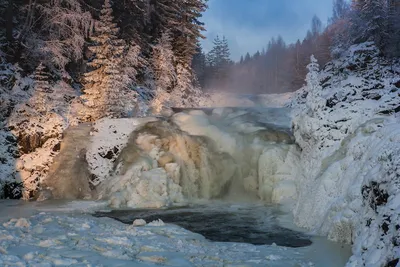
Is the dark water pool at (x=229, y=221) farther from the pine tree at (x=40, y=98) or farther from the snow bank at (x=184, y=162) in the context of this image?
the pine tree at (x=40, y=98)

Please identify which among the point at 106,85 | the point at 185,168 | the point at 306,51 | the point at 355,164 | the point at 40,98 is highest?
the point at 306,51

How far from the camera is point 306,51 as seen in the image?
61.9 m

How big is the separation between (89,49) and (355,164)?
1730cm

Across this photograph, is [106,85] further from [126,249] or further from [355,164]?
[355,164]

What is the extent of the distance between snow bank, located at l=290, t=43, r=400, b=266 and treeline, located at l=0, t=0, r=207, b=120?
32.2 ft

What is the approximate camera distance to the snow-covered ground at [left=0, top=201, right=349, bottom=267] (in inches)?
225

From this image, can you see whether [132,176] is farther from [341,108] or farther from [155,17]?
[155,17]

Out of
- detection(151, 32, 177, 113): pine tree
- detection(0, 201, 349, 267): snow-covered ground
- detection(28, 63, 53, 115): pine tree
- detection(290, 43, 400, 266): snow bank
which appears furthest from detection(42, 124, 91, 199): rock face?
detection(151, 32, 177, 113): pine tree

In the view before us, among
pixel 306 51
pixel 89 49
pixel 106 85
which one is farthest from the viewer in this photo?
pixel 306 51

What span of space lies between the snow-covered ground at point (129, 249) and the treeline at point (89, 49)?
9.95 metres

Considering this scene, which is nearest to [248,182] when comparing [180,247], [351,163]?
[351,163]

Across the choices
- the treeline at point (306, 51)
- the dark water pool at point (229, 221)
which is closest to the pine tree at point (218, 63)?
the treeline at point (306, 51)

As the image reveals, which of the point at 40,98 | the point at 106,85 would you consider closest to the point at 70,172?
the point at 40,98

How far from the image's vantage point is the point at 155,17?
28.4m
